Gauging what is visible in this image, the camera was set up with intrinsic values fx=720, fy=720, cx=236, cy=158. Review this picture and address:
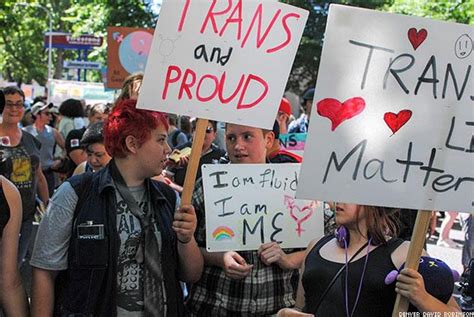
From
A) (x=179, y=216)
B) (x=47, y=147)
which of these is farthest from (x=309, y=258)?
(x=47, y=147)

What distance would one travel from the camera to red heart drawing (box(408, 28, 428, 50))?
2455 millimetres

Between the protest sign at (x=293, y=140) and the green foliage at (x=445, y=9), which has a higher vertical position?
the green foliage at (x=445, y=9)

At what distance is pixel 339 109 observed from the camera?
8.05ft

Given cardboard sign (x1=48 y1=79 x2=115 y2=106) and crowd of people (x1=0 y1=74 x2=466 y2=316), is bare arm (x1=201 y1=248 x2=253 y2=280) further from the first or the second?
cardboard sign (x1=48 y1=79 x2=115 y2=106)

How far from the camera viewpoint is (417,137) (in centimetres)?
249

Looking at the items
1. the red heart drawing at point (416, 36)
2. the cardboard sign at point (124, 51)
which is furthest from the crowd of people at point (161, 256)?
the cardboard sign at point (124, 51)

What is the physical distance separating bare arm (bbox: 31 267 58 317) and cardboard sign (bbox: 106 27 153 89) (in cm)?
688

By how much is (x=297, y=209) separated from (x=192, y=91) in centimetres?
77

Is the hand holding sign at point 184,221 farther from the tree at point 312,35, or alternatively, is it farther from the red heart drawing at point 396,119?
the tree at point 312,35

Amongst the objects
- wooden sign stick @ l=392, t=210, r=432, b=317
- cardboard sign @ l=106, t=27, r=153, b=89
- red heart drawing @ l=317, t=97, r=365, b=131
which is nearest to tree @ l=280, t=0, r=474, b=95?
cardboard sign @ l=106, t=27, r=153, b=89

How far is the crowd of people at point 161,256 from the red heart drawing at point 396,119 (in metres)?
0.32

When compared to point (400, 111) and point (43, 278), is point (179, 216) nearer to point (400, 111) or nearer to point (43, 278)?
point (43, 278)

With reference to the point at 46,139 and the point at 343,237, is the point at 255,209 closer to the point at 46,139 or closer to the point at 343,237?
the point at 343,237

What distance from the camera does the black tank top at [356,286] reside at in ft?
8.01
